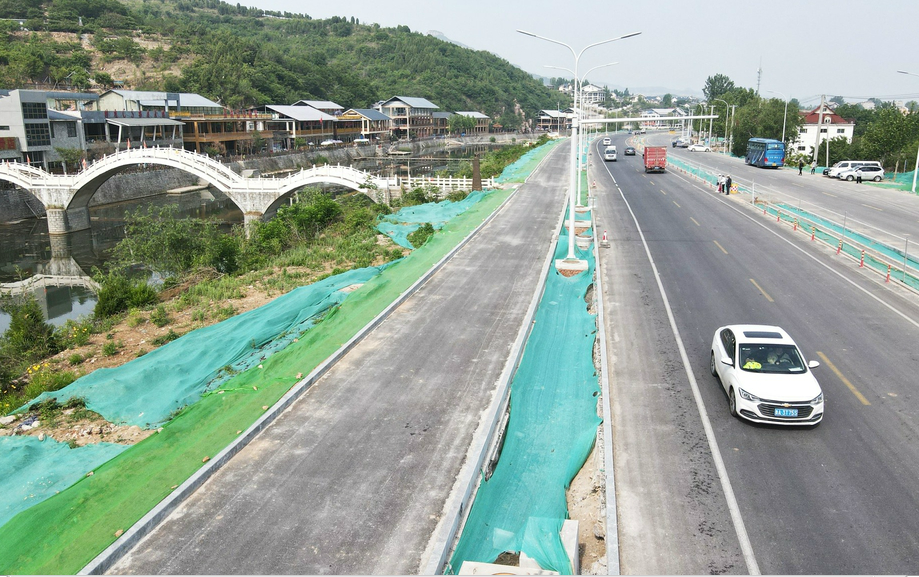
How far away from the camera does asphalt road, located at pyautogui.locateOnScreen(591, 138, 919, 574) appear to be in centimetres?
959

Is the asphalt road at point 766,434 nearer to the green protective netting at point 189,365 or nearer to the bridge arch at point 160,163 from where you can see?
the green protective netting at point 189,365

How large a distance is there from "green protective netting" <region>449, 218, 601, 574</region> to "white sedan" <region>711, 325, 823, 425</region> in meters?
2.93

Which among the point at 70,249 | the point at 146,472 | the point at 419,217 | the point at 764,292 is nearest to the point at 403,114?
the point at 70,249

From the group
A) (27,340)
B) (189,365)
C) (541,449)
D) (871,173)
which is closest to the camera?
(541,449)

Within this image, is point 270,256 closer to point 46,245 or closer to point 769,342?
point 769,342

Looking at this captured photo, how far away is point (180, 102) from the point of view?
277 ft

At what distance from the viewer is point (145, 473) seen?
37.0 ft

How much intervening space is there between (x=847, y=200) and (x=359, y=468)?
43061 mm

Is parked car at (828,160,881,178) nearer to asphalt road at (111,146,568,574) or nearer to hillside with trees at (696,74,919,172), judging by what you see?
hillside with trees at (696,74,919,172)

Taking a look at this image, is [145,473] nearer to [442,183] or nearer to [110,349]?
[110,349]

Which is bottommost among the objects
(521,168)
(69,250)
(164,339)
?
(69,250)

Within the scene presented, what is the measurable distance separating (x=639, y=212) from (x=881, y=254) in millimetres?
14969

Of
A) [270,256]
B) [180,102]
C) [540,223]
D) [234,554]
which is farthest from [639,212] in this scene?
[180,102]

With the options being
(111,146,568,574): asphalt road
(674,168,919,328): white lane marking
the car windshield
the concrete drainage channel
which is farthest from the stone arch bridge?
the car windshield
